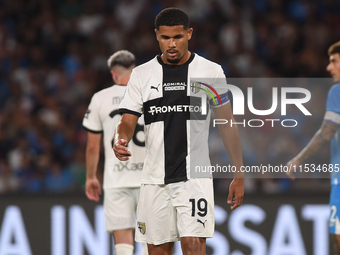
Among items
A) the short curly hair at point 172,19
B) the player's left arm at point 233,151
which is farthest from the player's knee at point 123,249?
the short curly hair at point 172,19

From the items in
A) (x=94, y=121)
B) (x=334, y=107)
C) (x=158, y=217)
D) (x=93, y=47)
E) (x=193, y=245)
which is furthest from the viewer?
(x=93, y=47)

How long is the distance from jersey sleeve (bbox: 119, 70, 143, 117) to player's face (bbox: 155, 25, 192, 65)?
31 cm

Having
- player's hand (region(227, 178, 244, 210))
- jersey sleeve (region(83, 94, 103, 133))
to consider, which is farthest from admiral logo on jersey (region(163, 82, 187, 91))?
jersey sleeve (region(83, 94, 103, 133))

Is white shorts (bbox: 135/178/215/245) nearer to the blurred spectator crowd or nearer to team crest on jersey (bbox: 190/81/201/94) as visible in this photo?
team crest on jersey (bbox: 190/81/201/94)

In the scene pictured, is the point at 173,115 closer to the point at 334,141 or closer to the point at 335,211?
the point at 334,141

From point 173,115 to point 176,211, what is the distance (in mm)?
682

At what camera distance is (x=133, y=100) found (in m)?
3.92

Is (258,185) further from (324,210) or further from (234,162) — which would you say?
(234,162)

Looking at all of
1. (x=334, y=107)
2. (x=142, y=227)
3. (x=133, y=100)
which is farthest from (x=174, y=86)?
(x=334, y=107)

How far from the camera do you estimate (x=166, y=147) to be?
3871 mm

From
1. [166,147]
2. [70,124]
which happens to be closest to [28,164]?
[70,124]

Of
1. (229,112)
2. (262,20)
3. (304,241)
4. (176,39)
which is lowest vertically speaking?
(304,241)

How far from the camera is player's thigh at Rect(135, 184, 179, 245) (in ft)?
12.5

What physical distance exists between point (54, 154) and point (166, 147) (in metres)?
4.72
